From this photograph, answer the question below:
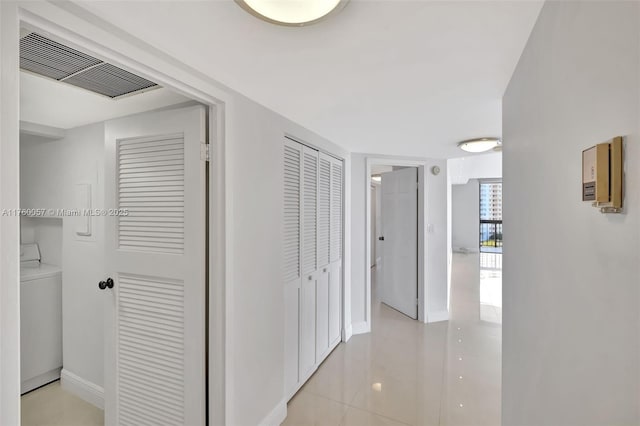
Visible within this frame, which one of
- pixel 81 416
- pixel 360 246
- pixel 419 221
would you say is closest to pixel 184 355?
pixel 81 416

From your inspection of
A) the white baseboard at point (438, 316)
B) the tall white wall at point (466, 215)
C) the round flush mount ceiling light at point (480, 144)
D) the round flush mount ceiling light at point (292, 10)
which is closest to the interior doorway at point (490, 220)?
the tall white wall at point (466, 215)

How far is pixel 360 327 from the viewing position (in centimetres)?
374

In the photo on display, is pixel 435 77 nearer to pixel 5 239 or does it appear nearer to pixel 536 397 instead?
pixel 536 397

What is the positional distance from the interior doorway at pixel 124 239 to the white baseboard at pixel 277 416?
1.61 feet

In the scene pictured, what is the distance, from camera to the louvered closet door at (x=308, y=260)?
263 cm

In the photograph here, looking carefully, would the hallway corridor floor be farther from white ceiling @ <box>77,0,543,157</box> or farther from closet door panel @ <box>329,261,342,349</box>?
white ceiling @ <box>77,0,543,157</box>

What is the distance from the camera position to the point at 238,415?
1.78 m

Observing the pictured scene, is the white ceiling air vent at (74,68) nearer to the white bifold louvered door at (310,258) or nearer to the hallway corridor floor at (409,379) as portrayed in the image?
the white bifold louvered door at (310,258)

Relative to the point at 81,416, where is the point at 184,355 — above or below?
above

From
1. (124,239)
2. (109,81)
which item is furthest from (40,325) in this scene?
(109,81)

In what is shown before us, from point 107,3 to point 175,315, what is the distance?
1471 mm

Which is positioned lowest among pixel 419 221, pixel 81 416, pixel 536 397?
pixel 81 416

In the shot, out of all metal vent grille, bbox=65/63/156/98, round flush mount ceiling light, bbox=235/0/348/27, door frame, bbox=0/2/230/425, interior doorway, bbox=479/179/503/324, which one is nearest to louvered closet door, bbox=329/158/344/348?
door frame, bbox=0/2/230/425

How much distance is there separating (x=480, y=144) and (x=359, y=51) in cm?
223
